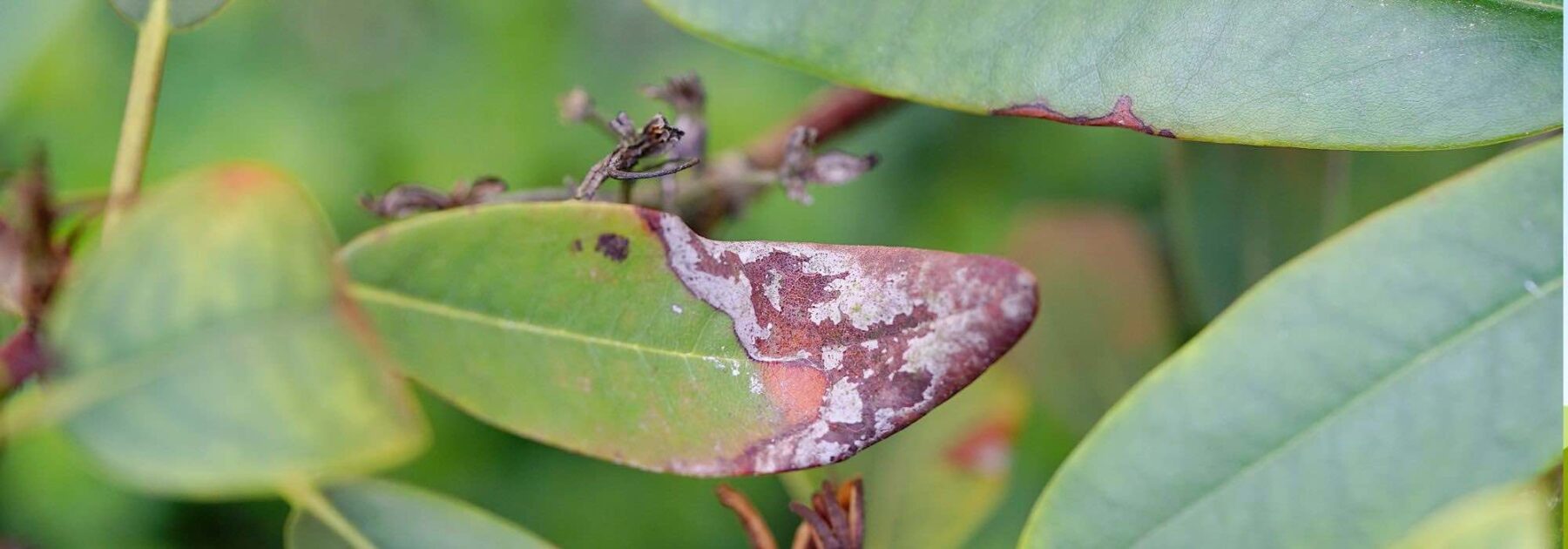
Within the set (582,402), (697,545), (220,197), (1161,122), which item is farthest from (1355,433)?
(697,545)

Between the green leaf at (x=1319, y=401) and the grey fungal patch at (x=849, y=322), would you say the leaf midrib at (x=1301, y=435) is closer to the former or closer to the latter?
the green leaf at (x=1319, y=401)

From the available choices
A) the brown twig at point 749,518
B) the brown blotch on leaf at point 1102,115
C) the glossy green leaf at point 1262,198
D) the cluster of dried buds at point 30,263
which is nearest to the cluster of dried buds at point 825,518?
the brown twig at point 749,518

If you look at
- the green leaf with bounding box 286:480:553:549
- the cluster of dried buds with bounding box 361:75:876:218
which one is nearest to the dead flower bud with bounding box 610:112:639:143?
the cluster of dried buds with bounding box 361:75:876:218

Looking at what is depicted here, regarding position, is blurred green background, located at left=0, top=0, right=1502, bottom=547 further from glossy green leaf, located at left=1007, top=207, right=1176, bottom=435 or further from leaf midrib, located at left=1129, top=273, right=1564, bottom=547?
leaf midrib, located at left=1129, top=273, right=1564, bottom=547

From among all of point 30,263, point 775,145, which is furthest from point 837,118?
point 30,263

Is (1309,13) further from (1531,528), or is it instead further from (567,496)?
(567,496)
